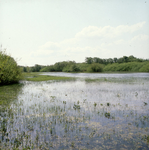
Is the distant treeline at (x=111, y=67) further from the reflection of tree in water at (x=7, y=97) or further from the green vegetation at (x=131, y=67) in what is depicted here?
the reflection of tree in water at (x=7, y=97)

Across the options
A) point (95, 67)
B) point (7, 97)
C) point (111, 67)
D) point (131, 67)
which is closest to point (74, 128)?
point (7, 97)

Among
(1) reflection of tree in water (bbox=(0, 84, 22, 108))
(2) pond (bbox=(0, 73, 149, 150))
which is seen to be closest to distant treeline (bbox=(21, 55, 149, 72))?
(1) reflection of tree in water (bbox=(0, 84, 22, 108))

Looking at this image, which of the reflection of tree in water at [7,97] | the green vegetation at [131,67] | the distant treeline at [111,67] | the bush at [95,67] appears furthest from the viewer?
the bush at [95,67]

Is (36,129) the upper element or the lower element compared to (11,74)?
lower

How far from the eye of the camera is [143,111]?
13.2m

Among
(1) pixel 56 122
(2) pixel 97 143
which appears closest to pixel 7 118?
(1) pixel 56 122

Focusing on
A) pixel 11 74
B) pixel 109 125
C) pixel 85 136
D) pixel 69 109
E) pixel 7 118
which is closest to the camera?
pixel 85 136

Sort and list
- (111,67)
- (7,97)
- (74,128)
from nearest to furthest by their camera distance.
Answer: (74,128) < (7,97) < (111,67)

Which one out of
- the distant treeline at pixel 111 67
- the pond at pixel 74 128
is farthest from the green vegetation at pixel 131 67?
the pond at pixel 74 128

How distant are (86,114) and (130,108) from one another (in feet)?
15.9

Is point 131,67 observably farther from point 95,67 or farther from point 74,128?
point 74,128

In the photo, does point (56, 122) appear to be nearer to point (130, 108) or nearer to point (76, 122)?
point (76, 122)

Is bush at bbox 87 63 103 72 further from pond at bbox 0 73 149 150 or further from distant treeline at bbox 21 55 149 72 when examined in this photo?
pond at bbox 0 73 149 150

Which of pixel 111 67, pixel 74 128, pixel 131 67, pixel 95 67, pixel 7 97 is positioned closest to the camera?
pixel 74 128
